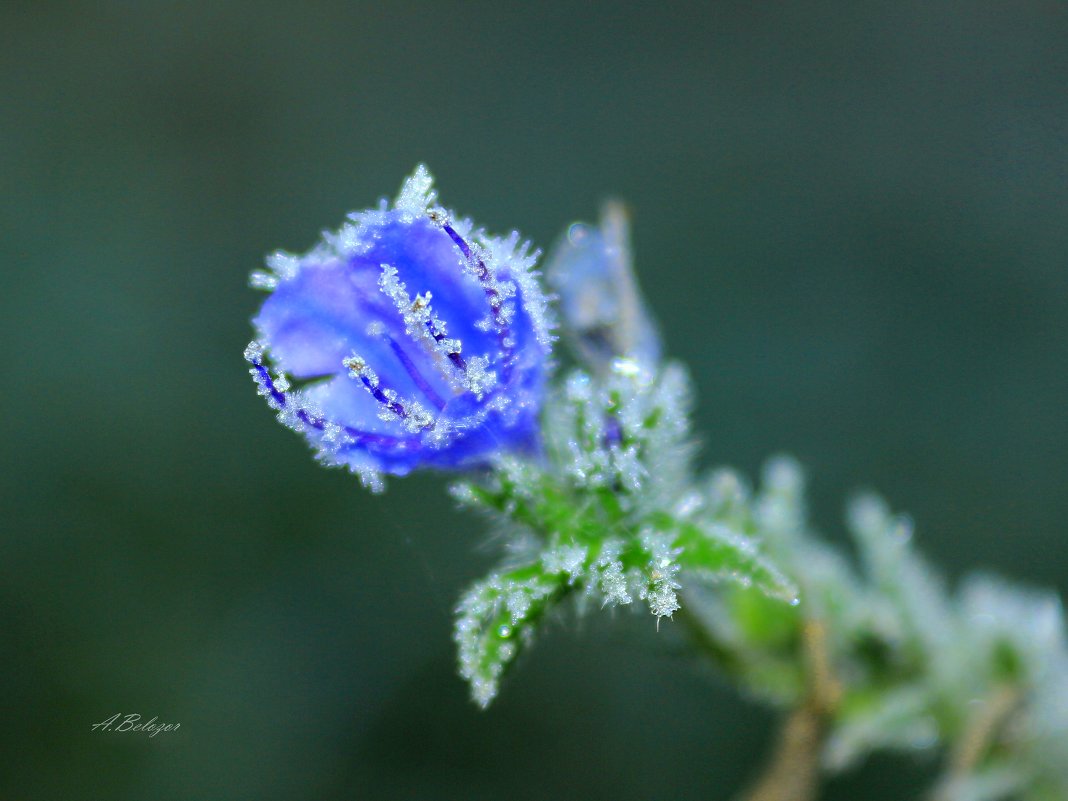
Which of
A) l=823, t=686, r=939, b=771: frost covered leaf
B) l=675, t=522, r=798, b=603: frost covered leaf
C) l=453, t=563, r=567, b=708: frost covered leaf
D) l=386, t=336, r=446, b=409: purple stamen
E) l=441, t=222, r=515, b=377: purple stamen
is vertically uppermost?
l=823, t=686, r=939, b=771: frost covered leaf

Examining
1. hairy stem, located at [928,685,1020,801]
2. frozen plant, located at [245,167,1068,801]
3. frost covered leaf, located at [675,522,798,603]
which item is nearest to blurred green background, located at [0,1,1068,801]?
frozen plant, located at [245,167,1068,801]

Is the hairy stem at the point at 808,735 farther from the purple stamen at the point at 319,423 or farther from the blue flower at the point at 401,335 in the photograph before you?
the purple stamen at the point at 319,423

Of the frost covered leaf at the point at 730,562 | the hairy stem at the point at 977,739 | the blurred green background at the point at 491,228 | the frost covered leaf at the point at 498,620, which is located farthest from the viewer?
the blurred green background at the point at 491,228

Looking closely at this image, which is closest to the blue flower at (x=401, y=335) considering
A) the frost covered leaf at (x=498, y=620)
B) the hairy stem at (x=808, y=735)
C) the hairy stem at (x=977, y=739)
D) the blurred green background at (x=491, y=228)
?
the frost covered leaf at (x=498, y=620)

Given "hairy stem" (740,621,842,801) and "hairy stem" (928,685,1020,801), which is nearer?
"hairy stem" (740,621,842,801)

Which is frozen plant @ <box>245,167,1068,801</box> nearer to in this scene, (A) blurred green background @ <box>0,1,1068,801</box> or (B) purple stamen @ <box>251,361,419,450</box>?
(B) purple stamen @ <box>251,361,419,450</box>

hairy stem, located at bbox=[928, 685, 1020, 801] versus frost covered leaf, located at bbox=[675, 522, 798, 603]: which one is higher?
hairy stem, located at bbox=[928, 685, 1020, 801]
